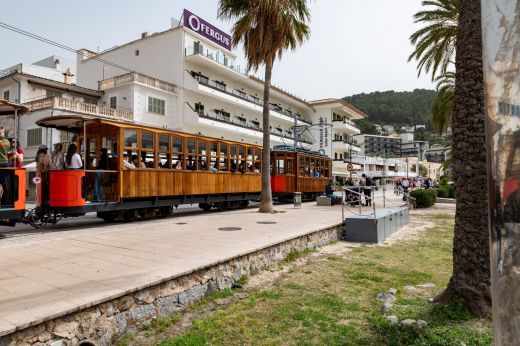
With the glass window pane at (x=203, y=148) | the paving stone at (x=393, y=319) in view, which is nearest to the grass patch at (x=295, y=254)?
the paving stone at (x=393, y=319)

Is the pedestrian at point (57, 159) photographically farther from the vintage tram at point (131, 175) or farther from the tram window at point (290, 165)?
the tram window at point (290, 165)

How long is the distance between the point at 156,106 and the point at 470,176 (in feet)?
97.5

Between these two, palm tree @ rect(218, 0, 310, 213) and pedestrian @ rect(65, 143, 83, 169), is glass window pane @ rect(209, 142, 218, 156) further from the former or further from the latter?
pedestrian @ rect(65, 143, 83, 169)

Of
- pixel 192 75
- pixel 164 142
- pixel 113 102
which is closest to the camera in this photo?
pixel 164 142

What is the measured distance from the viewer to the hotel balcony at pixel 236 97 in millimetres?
34475

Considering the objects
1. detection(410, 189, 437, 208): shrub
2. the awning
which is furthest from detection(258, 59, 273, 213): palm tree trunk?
detection(410, 189, 437, 208): shrub

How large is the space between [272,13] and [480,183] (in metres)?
11.9

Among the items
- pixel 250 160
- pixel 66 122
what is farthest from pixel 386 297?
pixel 250 160

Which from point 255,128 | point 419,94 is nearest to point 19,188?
point 255,128

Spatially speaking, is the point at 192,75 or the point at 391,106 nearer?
the point at 192,75

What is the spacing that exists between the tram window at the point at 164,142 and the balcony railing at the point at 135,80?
18.2 meters

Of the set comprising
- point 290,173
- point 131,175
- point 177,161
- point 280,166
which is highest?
point 280,166

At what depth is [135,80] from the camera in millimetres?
29078

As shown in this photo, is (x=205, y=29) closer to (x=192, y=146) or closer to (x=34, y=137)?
(x=34, y=137)
